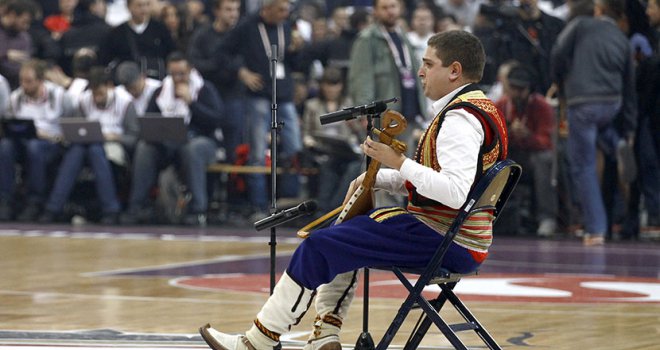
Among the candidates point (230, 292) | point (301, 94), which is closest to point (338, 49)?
point (301, 94)

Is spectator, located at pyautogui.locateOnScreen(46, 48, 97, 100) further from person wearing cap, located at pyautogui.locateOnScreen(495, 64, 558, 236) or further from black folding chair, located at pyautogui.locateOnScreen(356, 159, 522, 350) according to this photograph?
black folding chair, located at pyautogui.locateOnScreen(356, 159, 522, 350)

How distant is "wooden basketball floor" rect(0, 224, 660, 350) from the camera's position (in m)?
6.38

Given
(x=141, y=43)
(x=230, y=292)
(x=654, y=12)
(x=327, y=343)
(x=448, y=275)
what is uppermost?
(x=654, y=12)

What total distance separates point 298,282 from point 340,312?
374mm

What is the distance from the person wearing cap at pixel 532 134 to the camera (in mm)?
12836

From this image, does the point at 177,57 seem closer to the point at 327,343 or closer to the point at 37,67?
the point at 37,67

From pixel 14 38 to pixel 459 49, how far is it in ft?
37.4

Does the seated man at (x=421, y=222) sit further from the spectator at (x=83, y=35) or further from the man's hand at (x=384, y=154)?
the spectator at (x=83, y=35)

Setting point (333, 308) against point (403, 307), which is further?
point (333, 308)

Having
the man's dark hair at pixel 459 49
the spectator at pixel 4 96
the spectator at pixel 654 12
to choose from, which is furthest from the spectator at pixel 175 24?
the man's dark hair at pixel 459 49

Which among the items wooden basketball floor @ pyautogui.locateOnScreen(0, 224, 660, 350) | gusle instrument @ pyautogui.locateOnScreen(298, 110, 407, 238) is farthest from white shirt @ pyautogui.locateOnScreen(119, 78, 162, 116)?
gusle instrument @ pyautogui.locateOnScreen(298, 110, 407, 238)

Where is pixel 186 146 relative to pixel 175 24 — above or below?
below

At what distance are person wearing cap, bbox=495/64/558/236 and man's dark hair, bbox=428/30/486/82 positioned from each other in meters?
7.65

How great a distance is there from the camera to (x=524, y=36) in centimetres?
1350
